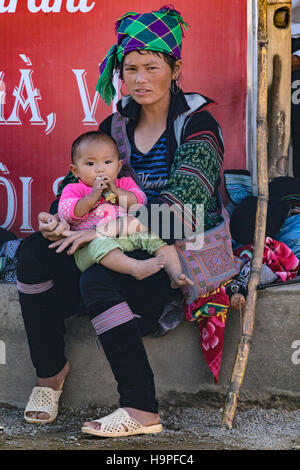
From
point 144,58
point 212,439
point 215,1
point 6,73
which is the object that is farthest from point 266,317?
point 6,73

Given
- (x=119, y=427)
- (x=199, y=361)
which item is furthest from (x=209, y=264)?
(x=119, y=427)

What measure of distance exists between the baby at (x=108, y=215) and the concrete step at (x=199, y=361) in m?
0.42

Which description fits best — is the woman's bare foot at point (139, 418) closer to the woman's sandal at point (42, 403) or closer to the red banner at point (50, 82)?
the woman's sandal at point (42, 403)

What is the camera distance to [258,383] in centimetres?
352

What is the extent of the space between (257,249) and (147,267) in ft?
1.97

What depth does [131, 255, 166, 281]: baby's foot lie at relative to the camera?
3123 mm

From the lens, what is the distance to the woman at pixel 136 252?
3.03 m

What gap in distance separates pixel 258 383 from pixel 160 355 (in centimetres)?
47

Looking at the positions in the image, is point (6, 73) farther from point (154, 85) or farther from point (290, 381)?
point (290, 381)

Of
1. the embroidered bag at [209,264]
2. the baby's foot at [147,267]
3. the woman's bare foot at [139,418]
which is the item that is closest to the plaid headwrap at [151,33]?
the embroidered bag at [209,264]

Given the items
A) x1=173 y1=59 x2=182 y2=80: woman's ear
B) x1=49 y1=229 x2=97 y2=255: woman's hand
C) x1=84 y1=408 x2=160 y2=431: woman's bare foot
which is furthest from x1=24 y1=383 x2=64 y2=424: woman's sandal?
x1=173 y1=59 x2=182 y2=80: woman's ear

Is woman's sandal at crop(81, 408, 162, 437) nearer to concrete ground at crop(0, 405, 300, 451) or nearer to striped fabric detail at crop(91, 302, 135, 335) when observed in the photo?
concrete ground at crop(0, 405, 300, 451)

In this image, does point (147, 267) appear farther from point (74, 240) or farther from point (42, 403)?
point (42, 403)

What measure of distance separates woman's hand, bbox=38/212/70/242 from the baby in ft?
0.27
